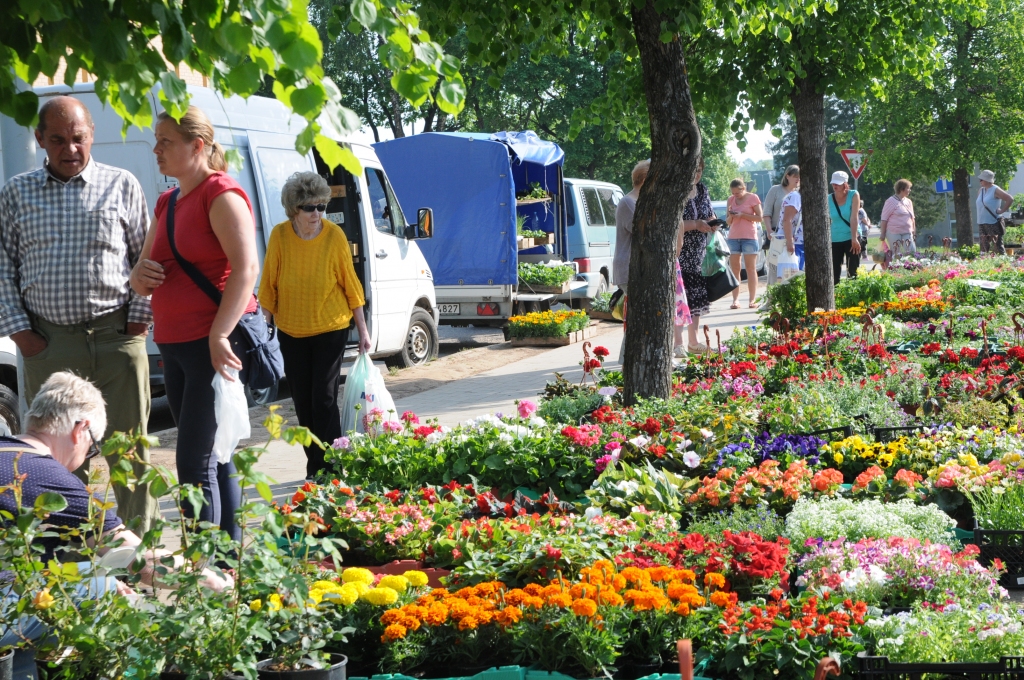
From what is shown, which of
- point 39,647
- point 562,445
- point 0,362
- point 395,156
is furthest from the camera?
point 395,156

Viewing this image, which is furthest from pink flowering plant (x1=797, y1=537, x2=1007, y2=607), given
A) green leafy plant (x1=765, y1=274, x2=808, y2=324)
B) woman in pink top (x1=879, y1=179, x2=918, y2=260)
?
woman in pink top (x1=879, y1=179, x2=918, y2=260)

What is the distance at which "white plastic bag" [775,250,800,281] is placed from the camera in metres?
14.1

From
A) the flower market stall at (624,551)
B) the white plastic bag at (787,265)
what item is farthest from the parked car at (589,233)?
the flower market stall at (624,551)

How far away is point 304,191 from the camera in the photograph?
5512mm

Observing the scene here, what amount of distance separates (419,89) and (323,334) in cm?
362

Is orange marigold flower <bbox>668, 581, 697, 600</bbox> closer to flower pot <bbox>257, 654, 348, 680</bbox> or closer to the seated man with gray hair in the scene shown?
flower pot <bbox>257, 654, 348, 680</bbox>

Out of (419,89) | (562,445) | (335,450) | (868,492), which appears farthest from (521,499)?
(419,89)

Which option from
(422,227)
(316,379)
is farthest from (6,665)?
(422,227)

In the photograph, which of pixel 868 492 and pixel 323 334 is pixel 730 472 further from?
pixel 323 334

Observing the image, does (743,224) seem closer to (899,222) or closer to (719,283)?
(899,222)

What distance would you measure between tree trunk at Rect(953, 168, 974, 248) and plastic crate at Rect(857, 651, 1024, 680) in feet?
80.6

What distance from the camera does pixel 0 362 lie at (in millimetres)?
6926

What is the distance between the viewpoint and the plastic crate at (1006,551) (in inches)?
157

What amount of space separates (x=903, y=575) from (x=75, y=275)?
11.4 feet
